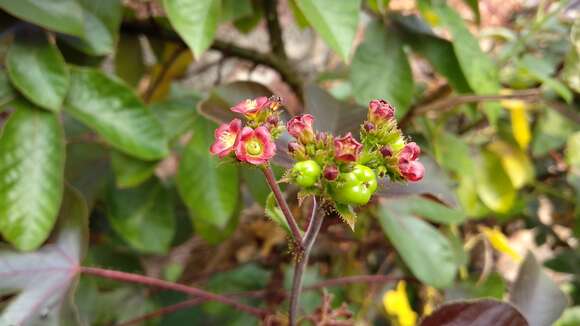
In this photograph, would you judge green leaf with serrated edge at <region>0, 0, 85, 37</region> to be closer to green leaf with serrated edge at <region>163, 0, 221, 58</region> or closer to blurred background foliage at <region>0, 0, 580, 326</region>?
blurred background foliage at <region>0, 0, 580, 326</region>

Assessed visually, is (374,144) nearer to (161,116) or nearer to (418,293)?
(161,116)

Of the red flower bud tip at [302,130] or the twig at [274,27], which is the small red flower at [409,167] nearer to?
the red flower bud tip at [302,130]

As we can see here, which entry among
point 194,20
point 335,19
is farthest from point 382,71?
point 194,20

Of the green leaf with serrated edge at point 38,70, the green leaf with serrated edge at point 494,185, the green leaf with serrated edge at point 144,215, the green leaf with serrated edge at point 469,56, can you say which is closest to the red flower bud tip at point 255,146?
the green leaf with serrated edge at point 38,70

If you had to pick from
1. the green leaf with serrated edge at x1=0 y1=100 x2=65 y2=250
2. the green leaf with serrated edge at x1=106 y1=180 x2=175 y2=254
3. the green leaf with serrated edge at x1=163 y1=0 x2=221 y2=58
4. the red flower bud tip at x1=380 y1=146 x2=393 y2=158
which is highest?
the red flower bud tip at x1=380 y1=146 x2=393 y2=158

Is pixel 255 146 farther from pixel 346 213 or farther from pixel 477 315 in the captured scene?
pixel 477 315

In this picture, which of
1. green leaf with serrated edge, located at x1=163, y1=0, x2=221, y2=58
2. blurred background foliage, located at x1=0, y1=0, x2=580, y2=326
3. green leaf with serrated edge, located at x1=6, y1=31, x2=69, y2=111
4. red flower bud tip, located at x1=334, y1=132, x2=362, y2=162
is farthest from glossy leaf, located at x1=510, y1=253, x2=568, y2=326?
green leaf with serrated edge, located at x1=6, y1=31, x2=69, y2=111

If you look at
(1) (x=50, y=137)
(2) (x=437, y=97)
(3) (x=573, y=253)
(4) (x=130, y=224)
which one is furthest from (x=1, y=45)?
(3) (x=573, y=253)
